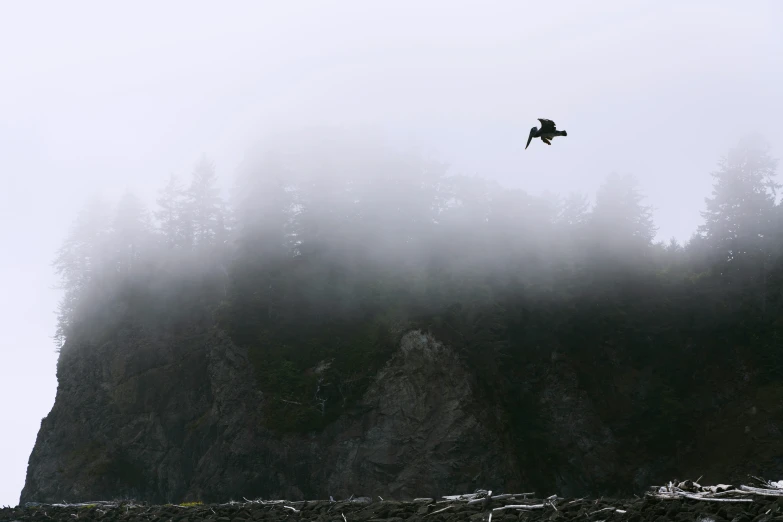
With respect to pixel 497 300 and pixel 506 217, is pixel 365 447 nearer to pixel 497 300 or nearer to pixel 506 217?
pixel 497 300

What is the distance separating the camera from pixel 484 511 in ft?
51.2

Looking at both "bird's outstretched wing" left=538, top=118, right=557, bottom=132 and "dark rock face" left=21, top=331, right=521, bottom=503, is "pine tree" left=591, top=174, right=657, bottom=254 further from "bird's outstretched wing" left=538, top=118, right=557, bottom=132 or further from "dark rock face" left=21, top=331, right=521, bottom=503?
"bird's outstretched wing" left=538, top=118, right=557, bottom=132

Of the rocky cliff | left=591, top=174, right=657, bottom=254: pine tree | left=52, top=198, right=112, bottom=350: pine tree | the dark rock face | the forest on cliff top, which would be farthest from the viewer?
left=52, top=198, right=112, bottom=350: pine tree

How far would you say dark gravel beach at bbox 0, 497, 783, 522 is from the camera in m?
12.6

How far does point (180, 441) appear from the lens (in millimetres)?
44156

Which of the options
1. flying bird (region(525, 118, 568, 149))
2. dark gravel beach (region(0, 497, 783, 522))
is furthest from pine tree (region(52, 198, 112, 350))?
flying bird (region(525, 118, 568, 149))

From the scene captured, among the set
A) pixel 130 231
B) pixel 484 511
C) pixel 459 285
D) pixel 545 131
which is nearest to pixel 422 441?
pixel 459 285

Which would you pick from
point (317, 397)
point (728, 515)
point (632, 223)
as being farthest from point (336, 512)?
point (632, 223)

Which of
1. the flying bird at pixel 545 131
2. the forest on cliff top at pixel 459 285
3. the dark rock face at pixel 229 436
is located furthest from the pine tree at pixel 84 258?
the flying bird at pixel 545 131

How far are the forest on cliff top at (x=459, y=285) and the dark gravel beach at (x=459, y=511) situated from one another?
63.3ft

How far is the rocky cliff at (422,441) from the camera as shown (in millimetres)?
36812

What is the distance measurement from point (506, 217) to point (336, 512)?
38156mm

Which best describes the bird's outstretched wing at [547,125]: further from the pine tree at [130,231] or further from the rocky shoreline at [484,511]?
the pine tree at [130,231]

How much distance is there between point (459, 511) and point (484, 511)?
0.65 meters
